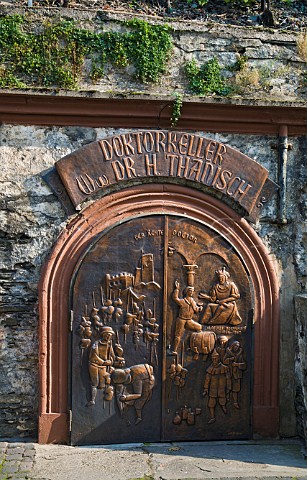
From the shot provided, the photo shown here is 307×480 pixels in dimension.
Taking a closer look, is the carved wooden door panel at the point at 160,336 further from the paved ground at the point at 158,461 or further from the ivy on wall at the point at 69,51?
the ivy on wall at the point at 69,51

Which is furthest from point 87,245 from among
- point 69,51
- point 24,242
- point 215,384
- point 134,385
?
point 69,51

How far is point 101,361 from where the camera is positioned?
5.70m

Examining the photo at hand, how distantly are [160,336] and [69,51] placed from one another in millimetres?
2958

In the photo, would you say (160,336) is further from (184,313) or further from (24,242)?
(24,242)

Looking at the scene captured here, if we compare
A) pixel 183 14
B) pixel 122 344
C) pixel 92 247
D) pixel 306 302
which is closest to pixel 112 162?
pixel 92 247

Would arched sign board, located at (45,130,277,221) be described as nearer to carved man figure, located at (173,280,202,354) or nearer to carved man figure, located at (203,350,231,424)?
carved man figure, located at (173,280,202,354)

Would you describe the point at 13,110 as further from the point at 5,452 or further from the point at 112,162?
the point at 5,452

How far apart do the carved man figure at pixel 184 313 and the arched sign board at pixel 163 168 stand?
0.99m

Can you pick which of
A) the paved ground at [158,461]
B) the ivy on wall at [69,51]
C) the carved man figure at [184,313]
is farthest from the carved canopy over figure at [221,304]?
the ivy on wall at [69,51]

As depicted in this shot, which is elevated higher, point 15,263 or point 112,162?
point 112,162

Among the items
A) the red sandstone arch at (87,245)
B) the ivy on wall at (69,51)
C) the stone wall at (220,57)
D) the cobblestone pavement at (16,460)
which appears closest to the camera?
the cobblestone pavement at (16,460)

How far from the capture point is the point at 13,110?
569cm

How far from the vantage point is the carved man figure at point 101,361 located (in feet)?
18.7

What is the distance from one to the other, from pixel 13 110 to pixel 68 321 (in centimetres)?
204
